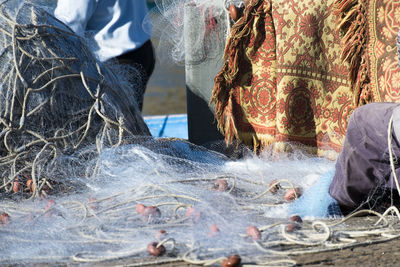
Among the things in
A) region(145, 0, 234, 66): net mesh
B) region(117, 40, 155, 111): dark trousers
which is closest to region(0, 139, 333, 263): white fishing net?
region(145, 0, 234, 66): net mesh

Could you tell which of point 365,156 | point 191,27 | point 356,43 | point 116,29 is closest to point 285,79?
point 356,43

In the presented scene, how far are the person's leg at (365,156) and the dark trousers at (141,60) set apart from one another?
2.16 metres

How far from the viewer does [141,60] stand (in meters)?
4.46

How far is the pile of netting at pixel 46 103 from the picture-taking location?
2.92 metres

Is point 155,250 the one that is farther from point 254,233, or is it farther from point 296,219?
point 296,219

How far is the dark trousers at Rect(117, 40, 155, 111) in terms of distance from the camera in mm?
4332

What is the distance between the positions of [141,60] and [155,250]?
8.78ft

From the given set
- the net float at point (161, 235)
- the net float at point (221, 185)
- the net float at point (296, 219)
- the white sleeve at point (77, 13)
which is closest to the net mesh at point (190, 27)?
the white sleeve at point (77, 13)

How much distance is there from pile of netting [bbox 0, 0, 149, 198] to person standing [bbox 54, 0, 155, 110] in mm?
733

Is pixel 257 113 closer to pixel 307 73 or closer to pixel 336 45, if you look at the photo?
pixel 307 73

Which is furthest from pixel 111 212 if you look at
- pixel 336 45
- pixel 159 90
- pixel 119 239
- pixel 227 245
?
pixel 159 90

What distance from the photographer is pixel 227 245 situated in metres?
1.98

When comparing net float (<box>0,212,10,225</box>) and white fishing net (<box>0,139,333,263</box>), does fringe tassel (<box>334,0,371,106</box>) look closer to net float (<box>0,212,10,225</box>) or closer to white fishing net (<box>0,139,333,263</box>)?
white fishing net (<box>0,139,333,263</box>)

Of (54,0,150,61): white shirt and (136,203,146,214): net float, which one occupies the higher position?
(54,0,150,61): white shirt
